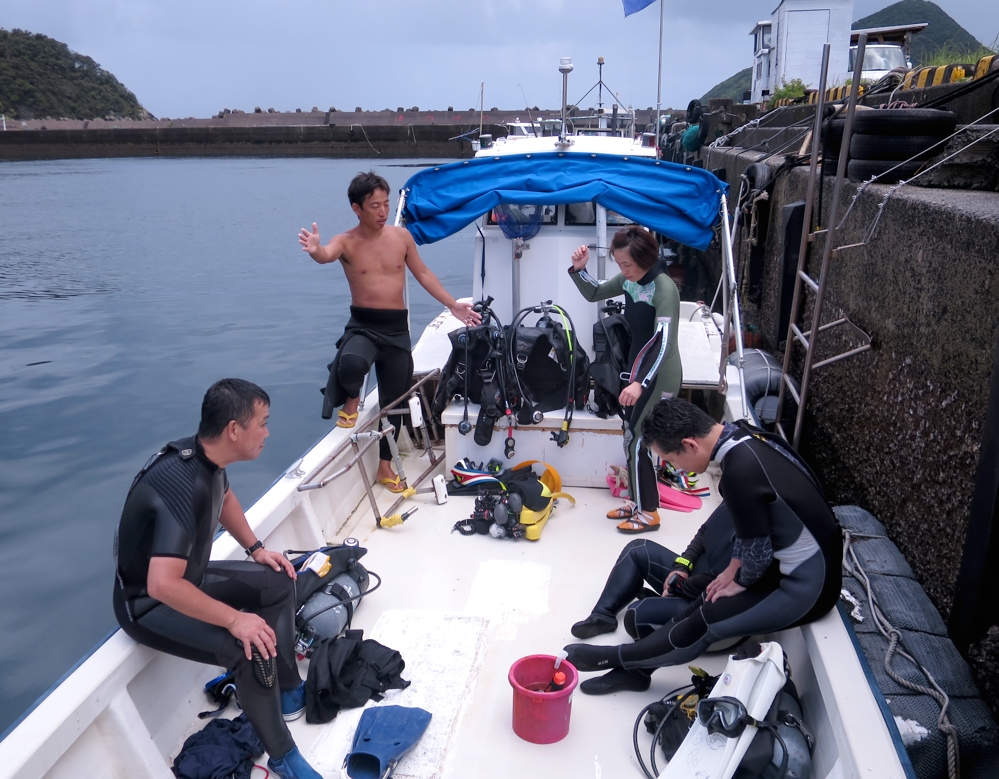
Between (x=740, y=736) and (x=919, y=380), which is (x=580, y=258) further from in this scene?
(x=740, y=736)

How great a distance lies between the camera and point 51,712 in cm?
215

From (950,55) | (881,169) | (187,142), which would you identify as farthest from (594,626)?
(187,142)

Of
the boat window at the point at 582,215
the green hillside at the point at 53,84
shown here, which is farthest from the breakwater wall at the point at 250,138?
the boat window at the point at 582,215

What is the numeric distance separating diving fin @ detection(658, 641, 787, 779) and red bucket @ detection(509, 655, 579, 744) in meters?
0.45

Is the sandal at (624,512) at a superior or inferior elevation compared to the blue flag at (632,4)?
inferior

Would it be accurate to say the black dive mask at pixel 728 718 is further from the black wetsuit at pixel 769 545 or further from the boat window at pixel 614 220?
the boat window at pixel 614 220

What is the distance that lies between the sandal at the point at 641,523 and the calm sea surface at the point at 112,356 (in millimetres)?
3869

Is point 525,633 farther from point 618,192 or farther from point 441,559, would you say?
point 618,192

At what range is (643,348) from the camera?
3844 mm

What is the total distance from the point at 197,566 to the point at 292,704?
2.43 ft

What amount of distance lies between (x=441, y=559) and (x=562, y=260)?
2514mm

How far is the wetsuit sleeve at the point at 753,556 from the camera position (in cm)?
244

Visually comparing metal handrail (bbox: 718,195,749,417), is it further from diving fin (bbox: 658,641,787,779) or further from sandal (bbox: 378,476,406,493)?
diving fin (bbox: 658,641,787,779)

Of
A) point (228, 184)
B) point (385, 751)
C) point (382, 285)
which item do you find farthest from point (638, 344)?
point (228, 184)
